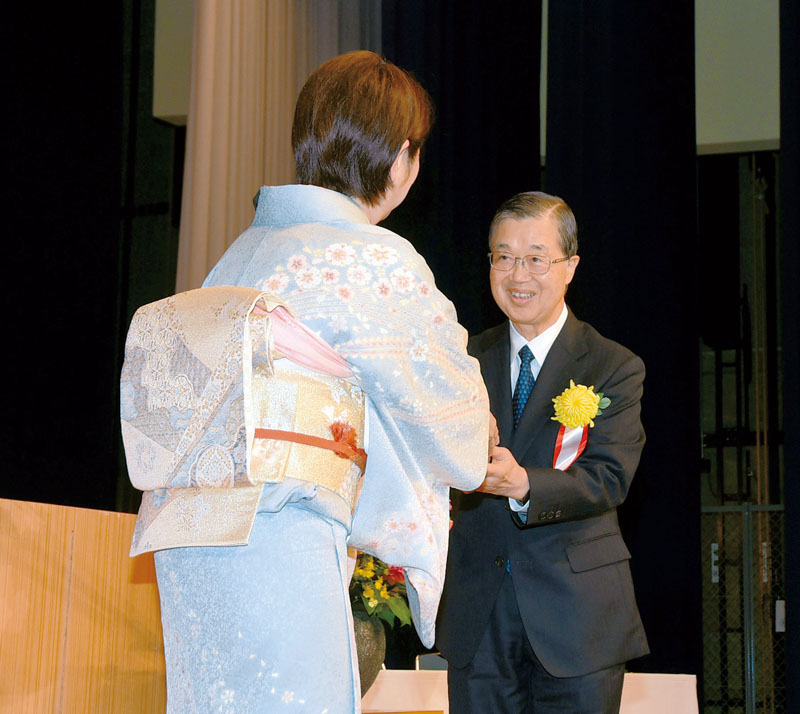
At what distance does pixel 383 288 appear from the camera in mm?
1497

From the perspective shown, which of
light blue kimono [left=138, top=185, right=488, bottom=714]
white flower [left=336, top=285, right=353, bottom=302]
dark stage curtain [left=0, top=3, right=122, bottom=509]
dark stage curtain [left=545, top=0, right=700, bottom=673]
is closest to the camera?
light blue kimono [left=138, top=185, right=488, bottom=714]

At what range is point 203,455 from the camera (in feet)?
4.63

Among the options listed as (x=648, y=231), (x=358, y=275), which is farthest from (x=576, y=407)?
(x=648, y=231)

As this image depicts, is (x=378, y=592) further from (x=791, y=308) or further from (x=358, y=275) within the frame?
(x=791, y=308)

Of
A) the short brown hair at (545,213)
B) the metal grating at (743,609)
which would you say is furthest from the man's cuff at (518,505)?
the metal grating at (743,609)

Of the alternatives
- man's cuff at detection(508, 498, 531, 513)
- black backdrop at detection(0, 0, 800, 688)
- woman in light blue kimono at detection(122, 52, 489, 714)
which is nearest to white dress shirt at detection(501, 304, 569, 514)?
man's cuff at detection(508, 498, 531, 513)

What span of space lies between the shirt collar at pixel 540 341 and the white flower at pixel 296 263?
94cm

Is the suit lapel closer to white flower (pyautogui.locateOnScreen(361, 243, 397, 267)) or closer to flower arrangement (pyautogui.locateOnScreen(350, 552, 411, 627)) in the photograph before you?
flower arrangement (pyautogui.locateOnScreen(350, 552, 411, 627))

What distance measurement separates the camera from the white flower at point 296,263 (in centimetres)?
150

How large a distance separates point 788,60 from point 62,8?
2529 millimetres

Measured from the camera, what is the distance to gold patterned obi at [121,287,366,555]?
1.39m

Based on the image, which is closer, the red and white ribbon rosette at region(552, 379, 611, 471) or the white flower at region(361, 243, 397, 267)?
the white flower at region(361, 243, 397, 267)

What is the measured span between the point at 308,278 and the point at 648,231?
2.86 m

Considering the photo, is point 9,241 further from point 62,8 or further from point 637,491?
point 637,491
